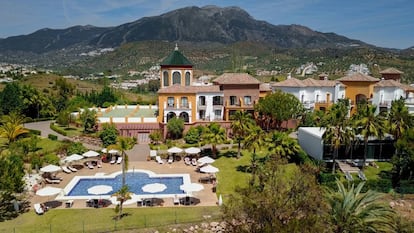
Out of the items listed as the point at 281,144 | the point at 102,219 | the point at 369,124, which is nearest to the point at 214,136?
the point at 281,144

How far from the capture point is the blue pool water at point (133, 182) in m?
30.2

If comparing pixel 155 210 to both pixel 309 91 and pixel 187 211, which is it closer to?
pixel 187 211

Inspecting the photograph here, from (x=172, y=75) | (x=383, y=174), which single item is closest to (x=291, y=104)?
(x=383, y=174)

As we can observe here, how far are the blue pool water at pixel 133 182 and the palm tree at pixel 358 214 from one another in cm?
1323

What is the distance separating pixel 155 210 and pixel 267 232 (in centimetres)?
1269

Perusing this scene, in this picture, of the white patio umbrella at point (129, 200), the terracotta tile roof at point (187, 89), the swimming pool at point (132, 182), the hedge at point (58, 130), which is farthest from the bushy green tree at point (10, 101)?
the white patio umbrella at point (129, 200)

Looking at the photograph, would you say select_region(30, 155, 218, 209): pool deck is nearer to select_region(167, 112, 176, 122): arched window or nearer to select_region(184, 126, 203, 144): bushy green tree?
select_region(184, 126, 203, 144): bushy green tree

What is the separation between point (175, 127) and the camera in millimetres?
45156

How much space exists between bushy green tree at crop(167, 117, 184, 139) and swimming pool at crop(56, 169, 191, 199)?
11.1 metres

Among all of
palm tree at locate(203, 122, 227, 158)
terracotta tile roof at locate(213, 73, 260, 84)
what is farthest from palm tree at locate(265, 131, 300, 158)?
terracotta tile roof at locate(213, 73, 260, 84)

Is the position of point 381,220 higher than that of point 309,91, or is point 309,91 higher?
point 309,91

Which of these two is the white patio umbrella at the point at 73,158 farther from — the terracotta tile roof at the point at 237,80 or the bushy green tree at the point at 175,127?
the terracotta tile roof at the point at 237,80

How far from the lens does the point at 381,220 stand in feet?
69.0

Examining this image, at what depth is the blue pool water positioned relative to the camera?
99.1 feet
